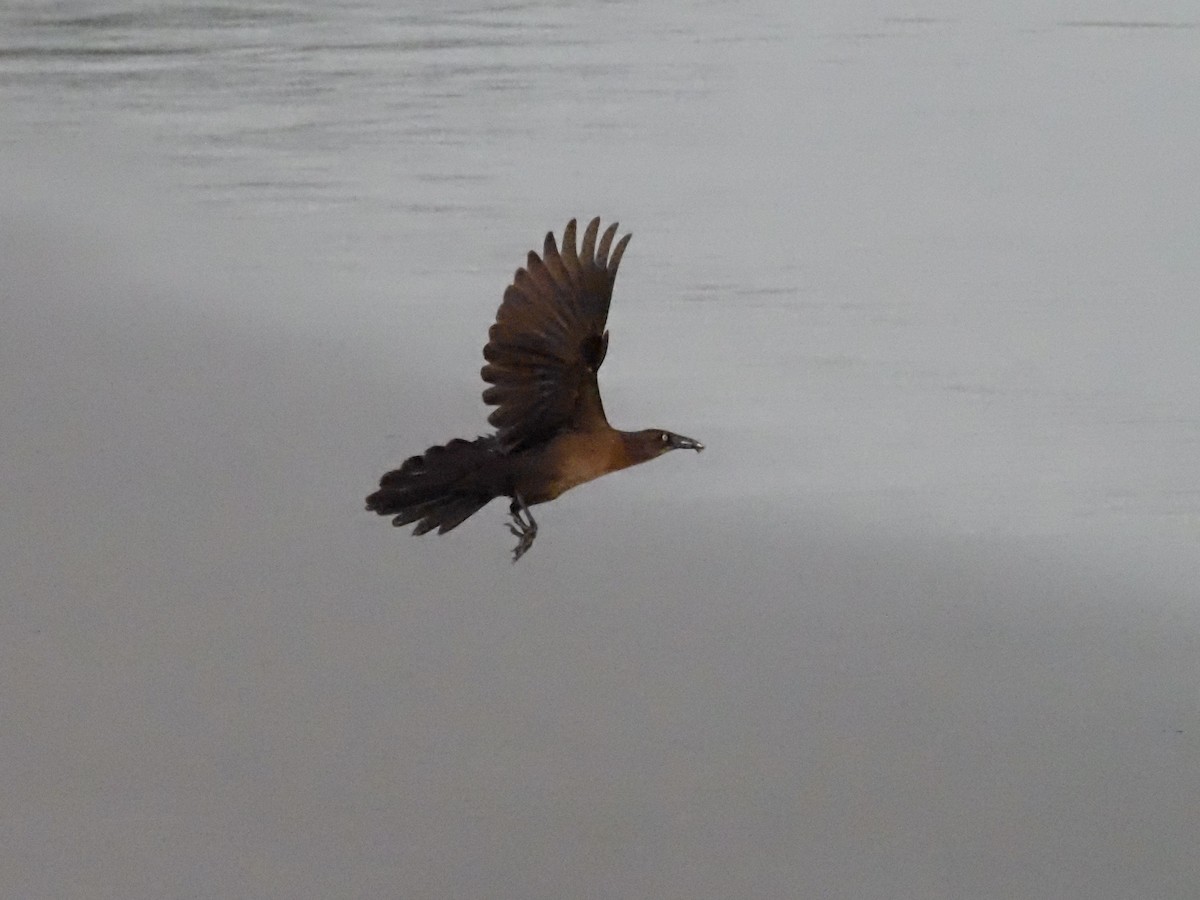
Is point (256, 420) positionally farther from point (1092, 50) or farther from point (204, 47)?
A: point (1092, 50)

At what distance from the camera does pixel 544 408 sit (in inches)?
123

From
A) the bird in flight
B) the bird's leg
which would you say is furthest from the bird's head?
the bird's leg

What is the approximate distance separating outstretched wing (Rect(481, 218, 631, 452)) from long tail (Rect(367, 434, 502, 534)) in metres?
0.05

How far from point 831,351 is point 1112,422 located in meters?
0.70

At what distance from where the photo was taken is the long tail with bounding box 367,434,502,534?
10.1ft

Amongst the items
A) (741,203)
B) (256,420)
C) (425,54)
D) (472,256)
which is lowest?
(256,420)

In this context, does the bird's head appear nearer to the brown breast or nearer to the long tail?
the brown breast

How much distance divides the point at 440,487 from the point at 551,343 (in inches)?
10.4

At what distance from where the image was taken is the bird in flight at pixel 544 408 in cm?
311

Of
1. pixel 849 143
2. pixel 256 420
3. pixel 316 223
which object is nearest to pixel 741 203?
pixel 849 143

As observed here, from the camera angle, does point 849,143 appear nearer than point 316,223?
No

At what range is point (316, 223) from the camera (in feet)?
19.2

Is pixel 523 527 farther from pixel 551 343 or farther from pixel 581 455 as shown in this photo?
pixel 551 343

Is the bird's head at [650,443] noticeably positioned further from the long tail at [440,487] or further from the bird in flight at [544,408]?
the long tail at [440,487]
